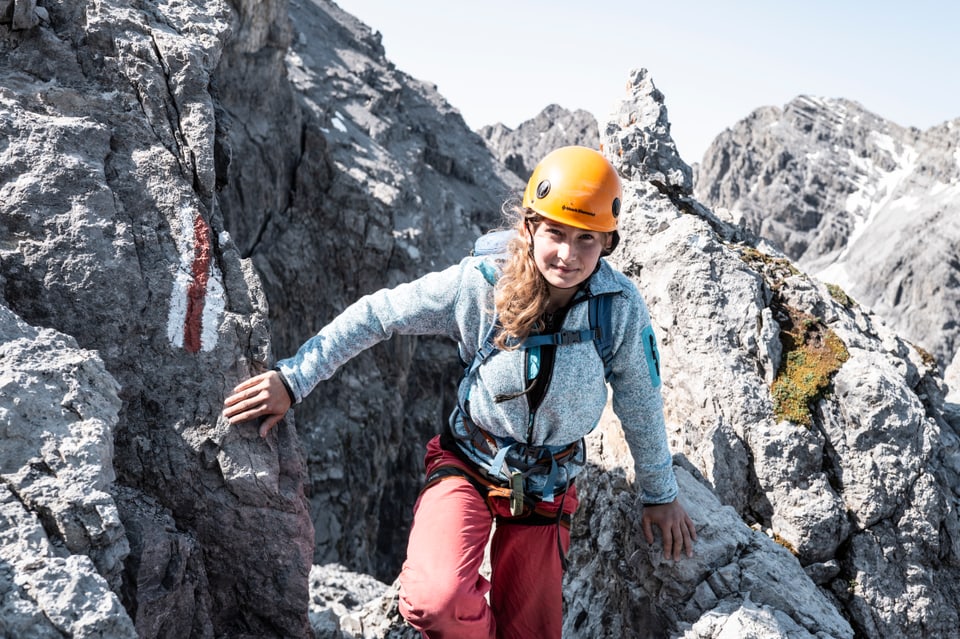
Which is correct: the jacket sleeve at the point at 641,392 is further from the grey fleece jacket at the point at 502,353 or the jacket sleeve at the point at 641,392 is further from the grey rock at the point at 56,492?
the grey rock at the point at 56,492

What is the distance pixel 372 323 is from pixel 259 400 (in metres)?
1.06

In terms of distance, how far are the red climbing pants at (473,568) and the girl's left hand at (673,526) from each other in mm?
781

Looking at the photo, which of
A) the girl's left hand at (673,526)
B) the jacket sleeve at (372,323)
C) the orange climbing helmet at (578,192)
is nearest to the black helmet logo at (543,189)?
the orange climbing helmet at (578,192)

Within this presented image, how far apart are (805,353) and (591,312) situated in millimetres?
5195

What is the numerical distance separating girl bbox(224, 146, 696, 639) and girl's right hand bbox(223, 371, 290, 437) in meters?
0.01

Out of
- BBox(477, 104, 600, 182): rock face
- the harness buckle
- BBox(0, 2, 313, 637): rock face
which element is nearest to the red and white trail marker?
BBox(0, 2, 313, 637): rock face

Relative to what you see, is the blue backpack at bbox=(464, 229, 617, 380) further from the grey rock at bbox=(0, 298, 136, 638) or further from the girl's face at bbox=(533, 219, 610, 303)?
the grey rock at bbox=(0, 298, 136, 638)

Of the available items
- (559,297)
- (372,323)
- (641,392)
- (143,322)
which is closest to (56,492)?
(143,322)

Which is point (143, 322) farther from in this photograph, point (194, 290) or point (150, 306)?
point (194, 290)

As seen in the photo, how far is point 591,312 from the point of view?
532cm

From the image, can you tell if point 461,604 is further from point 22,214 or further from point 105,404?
point 22,214

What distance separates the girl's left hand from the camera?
6.14 m

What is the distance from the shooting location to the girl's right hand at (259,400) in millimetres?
5348

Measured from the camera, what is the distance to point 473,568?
508 cm
